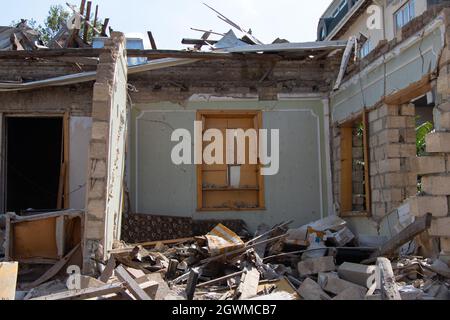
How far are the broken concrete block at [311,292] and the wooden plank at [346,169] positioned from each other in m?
4.28

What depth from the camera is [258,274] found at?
6.41 meters

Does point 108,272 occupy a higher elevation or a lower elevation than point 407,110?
lower

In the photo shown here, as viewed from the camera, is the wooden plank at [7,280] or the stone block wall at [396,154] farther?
the stone block wall at [396,154]

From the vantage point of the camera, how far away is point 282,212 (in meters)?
10.5

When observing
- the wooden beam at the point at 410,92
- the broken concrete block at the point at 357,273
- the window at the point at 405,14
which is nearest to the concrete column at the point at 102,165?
the broken concrete block at the point at 357,273

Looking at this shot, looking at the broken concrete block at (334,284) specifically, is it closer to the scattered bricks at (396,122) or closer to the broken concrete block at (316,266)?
the broken concrete block at (316,266)

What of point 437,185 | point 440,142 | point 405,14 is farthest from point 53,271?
point 405,14

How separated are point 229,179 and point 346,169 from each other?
224cm

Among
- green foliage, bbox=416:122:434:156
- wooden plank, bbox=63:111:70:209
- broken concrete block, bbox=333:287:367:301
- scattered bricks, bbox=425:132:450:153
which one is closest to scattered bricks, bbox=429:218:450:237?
scattered bricks, bbox=425:132:450:153

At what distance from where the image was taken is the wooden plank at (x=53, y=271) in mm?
6566

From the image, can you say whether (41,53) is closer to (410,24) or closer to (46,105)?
(46,105)

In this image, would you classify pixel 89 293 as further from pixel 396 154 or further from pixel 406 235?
pixel 396 154

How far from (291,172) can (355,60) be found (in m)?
2.45
